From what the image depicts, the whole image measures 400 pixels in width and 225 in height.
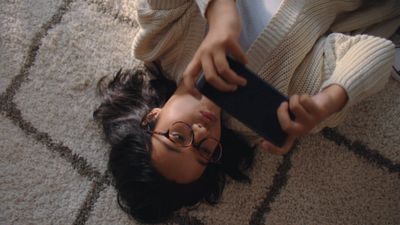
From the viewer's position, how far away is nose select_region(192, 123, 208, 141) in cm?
67

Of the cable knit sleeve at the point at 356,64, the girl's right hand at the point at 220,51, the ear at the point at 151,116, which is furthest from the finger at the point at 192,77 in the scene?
the cable knit sleeve at the point at 356,64

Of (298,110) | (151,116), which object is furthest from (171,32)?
(298,110)

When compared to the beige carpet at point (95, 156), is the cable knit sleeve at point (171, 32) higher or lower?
higher

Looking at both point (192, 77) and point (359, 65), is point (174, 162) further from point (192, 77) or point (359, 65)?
point (359, 65)

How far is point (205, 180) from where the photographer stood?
79 centimetres

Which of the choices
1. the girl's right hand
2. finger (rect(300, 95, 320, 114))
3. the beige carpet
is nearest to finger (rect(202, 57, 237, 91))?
the girl's right hand

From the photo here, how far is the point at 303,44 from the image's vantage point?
0.74 m

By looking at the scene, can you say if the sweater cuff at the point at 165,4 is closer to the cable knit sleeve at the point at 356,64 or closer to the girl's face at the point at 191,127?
the girl's face at the point at 191,127

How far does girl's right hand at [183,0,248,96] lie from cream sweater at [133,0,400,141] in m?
0.03

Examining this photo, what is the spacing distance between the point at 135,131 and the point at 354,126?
429mm

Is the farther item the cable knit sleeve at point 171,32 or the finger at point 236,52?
the cable knit sleeve at point 171,32

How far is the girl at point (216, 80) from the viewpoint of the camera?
0.66 meters

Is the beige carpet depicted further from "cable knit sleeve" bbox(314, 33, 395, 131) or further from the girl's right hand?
the girl's right hand

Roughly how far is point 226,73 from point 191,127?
0.12 meters
